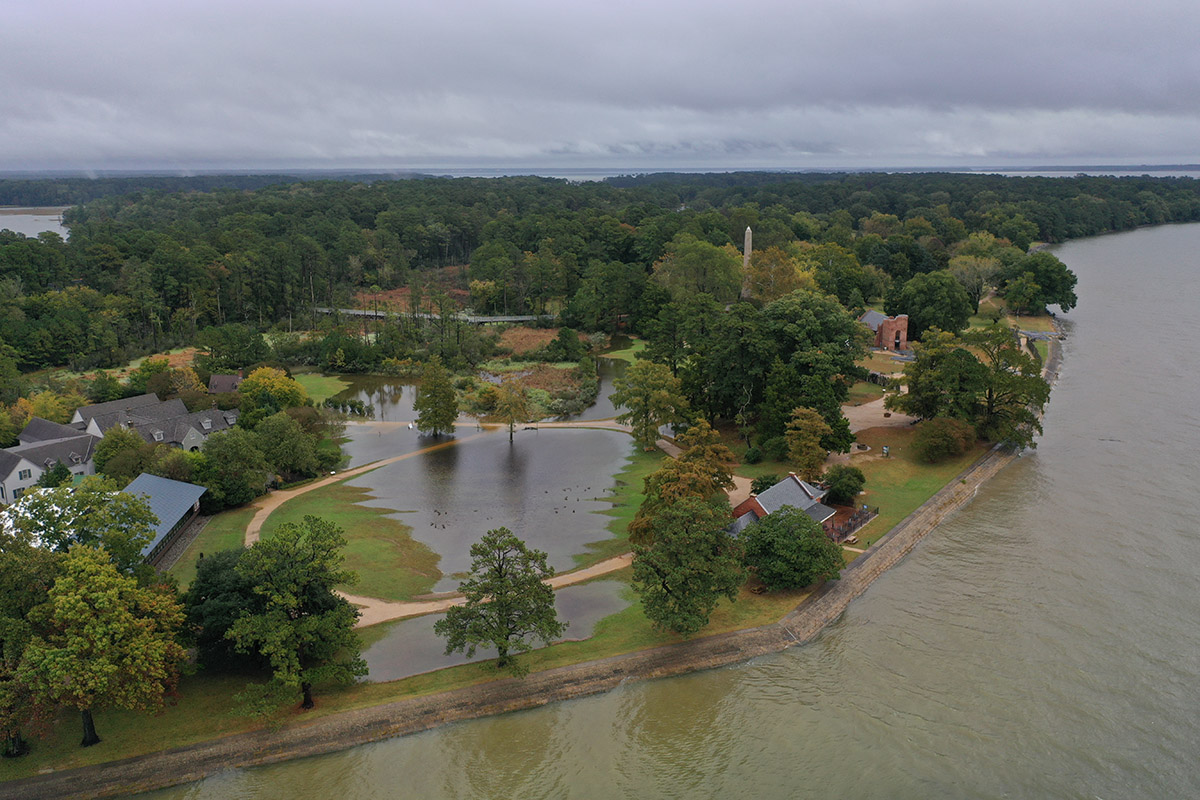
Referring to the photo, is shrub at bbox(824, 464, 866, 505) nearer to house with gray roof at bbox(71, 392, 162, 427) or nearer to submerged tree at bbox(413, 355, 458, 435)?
submerged tree at bbox(413, 355, 458, 435)

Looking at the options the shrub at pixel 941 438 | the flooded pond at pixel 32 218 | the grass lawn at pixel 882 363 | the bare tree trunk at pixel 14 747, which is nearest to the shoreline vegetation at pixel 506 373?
the bare tree trunk at pixel 14 747

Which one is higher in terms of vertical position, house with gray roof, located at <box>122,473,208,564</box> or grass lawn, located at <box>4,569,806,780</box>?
house with gray roof, located at <box>122,473,208,564</box>

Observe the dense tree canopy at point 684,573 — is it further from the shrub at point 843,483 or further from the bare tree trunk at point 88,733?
the bare tree trunk at point 88,733

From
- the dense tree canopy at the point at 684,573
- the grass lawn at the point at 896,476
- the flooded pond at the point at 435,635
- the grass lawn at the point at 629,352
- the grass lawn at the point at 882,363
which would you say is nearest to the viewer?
the flooded pond at the point at 435,635

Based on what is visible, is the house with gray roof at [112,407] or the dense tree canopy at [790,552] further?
the house with gray roof at [112,407]

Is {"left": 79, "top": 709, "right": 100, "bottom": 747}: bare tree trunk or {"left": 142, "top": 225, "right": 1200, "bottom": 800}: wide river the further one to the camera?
{"left": 79, "top": 709, "right": 100, "bottom": 747}: bare tree trunk

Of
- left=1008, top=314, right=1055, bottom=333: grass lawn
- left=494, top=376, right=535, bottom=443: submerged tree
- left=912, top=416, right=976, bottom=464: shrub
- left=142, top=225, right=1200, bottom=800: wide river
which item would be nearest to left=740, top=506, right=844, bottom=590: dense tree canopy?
left=142, top=225, right=1200, bottom=800: wide river

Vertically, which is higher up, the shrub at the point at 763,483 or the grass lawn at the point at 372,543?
the shrub at the point at 763,483
